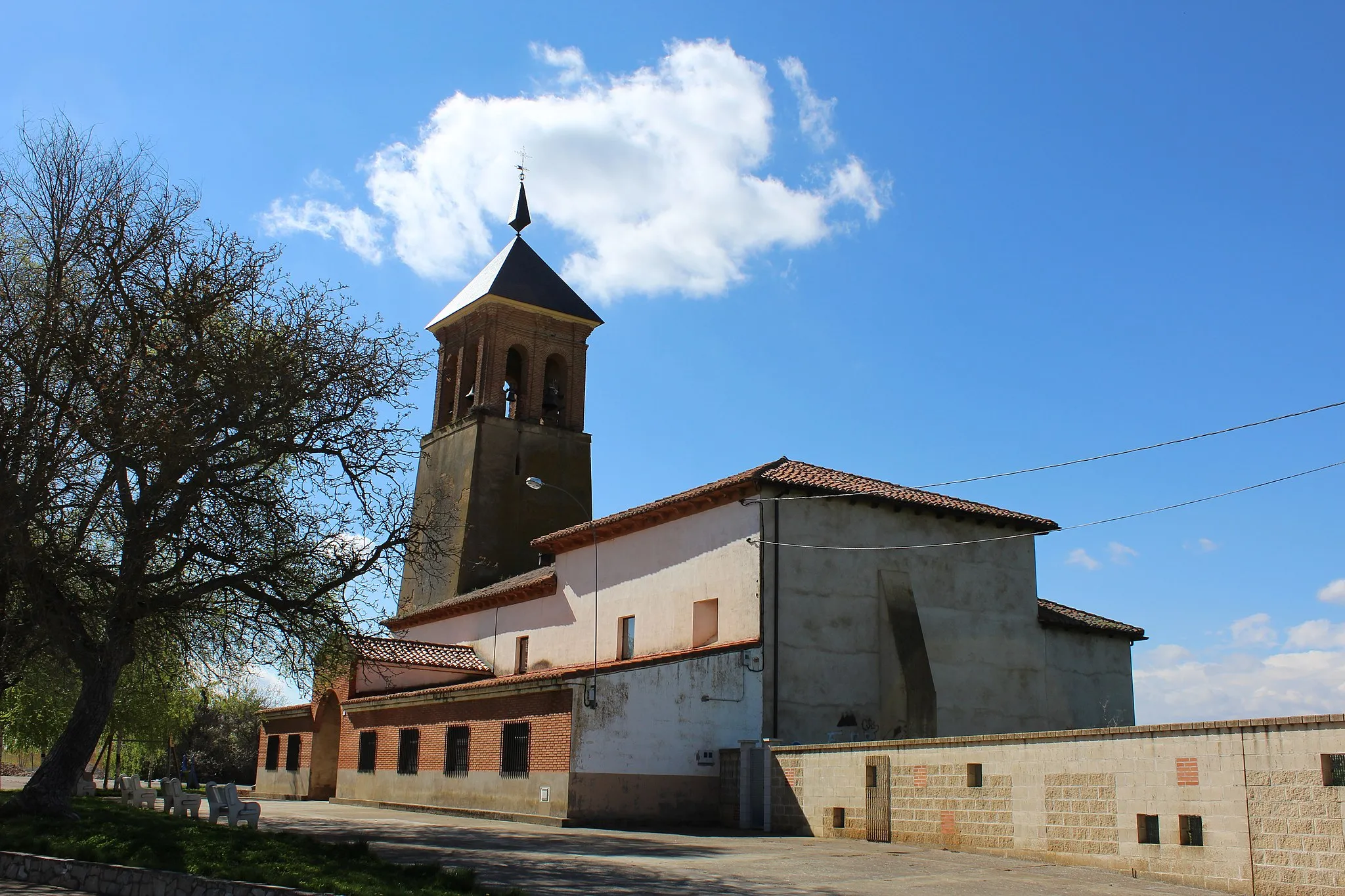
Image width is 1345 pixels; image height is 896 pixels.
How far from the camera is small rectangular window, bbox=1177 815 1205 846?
1425 cm

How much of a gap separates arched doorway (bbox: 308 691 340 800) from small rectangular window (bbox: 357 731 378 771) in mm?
2568

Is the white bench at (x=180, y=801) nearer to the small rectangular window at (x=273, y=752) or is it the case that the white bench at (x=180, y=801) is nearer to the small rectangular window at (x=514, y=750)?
the small rectangular window at (x=514, y=750)

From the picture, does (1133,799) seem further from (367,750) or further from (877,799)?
(367,750)

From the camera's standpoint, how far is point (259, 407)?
55.6ft

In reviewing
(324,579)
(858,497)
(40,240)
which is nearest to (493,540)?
(858,497)

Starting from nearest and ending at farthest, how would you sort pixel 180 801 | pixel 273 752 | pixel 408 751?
pixel 180 801 < pixel 408 751 < pixel 273 752

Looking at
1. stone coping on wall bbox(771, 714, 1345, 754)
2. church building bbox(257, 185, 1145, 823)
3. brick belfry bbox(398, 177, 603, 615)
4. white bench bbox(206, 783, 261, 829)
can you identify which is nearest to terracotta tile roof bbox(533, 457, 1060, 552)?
church building bbox(257, 185, 1145, 823)

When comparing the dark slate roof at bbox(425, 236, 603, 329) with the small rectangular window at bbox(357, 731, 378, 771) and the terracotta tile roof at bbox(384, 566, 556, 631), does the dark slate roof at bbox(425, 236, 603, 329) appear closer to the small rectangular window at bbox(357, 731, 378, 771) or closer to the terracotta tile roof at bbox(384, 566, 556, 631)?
the terracotta tile roof at bbox(384, 566, 556, 631)

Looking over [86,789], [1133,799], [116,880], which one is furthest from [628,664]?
[86,789]

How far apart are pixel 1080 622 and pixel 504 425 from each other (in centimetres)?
1977

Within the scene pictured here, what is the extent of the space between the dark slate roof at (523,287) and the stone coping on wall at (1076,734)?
23283 mm

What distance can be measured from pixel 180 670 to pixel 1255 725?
669 inches

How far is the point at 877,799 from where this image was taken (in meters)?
19.2

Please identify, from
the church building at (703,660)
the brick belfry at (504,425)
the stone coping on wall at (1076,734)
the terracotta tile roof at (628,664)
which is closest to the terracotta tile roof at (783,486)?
the church building at (703,660)
